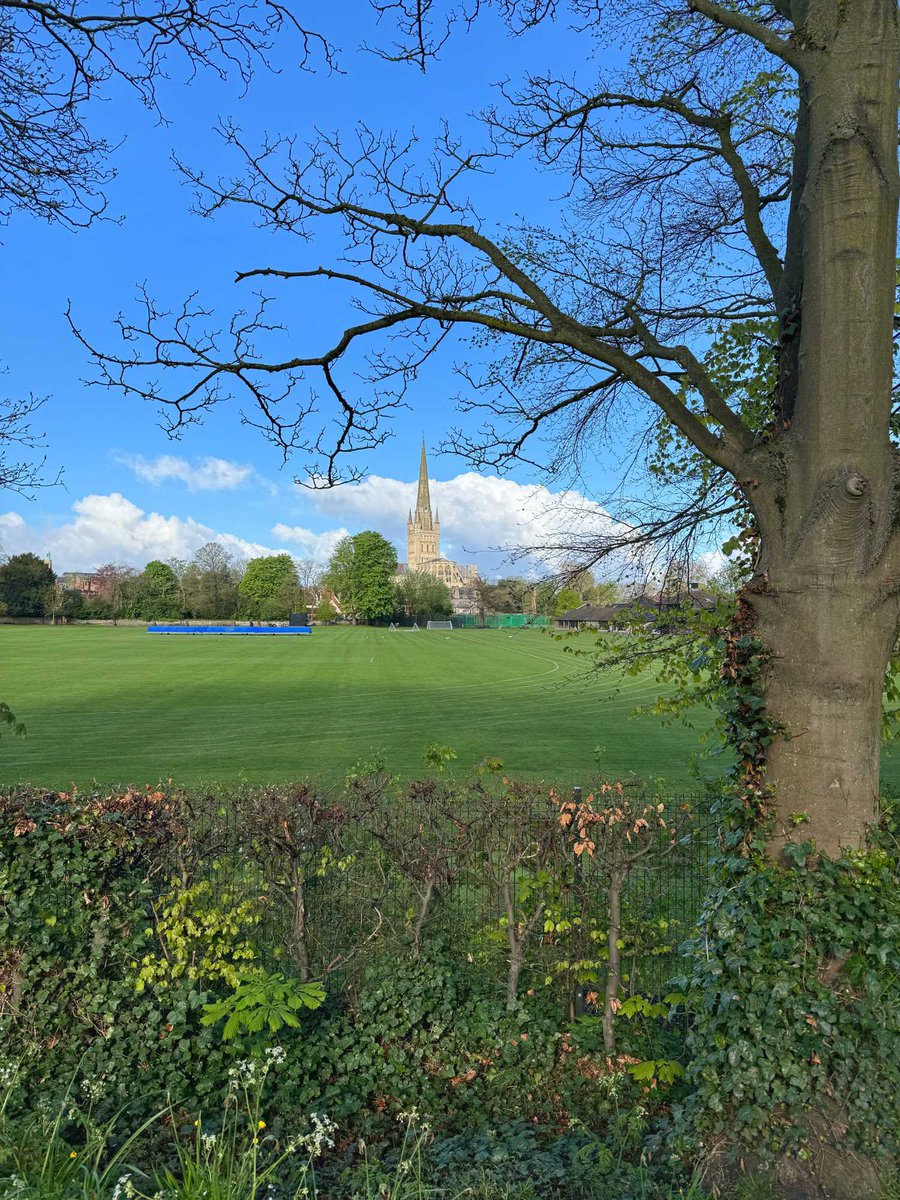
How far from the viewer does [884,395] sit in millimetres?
4066

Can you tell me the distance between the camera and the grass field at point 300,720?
1587 centimetres

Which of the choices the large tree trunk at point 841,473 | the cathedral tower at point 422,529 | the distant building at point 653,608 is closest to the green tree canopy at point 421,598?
the cathedral tower at point 422,529

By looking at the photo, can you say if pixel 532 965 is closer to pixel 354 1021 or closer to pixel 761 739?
pixel 354 1021

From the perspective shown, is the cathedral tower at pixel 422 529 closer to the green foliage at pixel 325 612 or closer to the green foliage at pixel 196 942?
the green foliage at pixel 325 612

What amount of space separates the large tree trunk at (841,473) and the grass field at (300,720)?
330cm

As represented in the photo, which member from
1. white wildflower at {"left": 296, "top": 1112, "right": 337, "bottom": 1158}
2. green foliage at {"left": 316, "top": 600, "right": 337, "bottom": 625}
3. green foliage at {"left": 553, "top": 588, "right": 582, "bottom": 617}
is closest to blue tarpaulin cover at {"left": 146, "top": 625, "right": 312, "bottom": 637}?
green foliage at {"left": 316, "top": 600, "right": 337, "bottom": 625}

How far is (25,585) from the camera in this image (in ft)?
272

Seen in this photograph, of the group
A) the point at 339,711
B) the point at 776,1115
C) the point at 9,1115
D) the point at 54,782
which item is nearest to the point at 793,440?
the point at 776,1115

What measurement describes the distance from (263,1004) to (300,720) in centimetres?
1870

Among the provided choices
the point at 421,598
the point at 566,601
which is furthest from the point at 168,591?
the point at 566,601

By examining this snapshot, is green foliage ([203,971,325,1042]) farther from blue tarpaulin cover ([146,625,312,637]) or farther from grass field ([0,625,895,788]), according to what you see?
blue tarpaulin cover ([146,625,312,637])

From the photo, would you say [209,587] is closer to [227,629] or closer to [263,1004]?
[227,629]

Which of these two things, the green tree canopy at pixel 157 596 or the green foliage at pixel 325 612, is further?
the green foliage at pixel 325 612

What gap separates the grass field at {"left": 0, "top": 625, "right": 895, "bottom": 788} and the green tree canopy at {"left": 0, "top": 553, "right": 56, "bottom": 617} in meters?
46.0
